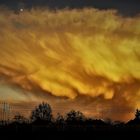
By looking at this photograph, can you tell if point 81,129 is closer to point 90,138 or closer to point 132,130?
point 90,138

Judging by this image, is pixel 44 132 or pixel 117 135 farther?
pixel 44 132

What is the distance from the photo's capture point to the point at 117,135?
98938 mm

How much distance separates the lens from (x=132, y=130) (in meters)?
102

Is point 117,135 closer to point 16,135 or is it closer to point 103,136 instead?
point 103,136

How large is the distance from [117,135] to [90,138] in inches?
265

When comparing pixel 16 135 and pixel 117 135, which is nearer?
pixel 117 135

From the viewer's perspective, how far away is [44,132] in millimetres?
106438

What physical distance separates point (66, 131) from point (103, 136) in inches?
385

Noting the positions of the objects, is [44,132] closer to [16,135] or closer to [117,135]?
[16,135]

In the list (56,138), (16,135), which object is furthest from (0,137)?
(56,138)

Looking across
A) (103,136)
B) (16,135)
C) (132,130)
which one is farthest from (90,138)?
(16,135)

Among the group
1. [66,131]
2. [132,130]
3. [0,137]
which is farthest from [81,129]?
[0,137]

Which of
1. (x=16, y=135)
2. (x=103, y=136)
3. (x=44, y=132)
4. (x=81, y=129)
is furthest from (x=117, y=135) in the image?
(x=16, y=135)

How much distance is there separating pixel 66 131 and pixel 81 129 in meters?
3.77
